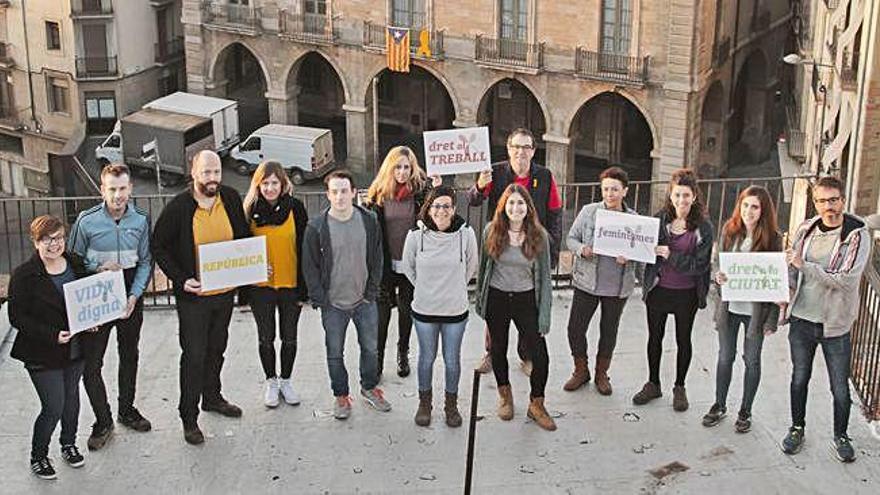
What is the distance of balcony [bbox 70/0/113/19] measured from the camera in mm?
36969

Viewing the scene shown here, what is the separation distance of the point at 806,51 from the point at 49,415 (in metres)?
25.6

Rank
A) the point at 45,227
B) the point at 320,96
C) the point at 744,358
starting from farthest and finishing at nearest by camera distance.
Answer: the point at 320,96 < the point at 744,358 < the point at 45,227

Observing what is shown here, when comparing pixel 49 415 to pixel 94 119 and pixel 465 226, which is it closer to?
pixel 465 226

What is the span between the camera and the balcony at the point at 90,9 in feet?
121

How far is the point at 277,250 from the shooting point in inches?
375

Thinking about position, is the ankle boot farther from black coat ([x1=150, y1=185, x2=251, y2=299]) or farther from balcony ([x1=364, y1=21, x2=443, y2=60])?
balcony ([x1=364, y1=21, x2=443, y2=60])

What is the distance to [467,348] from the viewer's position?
11.4 m

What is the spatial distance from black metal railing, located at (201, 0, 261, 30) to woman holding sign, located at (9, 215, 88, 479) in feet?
93.7

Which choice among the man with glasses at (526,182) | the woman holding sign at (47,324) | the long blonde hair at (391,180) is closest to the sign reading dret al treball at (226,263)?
the woman holding sign at (47,324)

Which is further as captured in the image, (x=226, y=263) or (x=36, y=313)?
(x=226, y=263)

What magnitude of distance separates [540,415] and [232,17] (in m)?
29.0

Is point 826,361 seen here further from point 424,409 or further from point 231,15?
point 231,15

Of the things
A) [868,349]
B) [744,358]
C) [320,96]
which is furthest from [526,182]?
[320,96]

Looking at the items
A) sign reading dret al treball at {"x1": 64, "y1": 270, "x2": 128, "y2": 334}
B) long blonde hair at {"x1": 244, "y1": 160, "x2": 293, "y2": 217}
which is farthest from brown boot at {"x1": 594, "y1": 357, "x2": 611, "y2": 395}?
sign reading dret al treball at {"x1": 64, "y1": 270, "x2": 128, "y2": 334}
